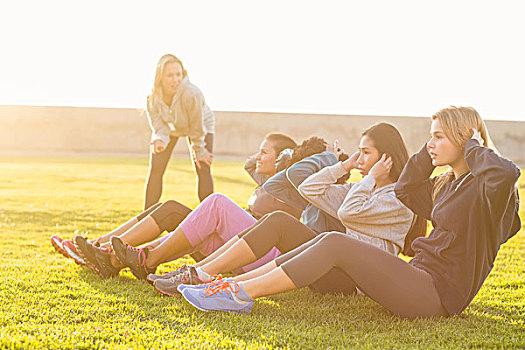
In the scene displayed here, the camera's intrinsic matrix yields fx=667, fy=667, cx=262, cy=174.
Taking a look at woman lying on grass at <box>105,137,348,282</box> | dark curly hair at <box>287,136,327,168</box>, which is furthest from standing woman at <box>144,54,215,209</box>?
Result: woman lying on grass at <box>105,137,348,282</box>

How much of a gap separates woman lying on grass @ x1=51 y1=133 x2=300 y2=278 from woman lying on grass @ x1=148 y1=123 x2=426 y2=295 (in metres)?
0.55

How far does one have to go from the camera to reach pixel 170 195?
432 inches

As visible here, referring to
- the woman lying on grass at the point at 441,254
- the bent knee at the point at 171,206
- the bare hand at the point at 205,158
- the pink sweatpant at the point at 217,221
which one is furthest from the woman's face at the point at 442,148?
the bare hand at the point at 205,158

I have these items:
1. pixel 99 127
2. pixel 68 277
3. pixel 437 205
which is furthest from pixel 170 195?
pixel 99 127

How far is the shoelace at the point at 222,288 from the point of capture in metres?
3.08

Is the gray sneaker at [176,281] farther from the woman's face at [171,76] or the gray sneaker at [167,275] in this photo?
the woman's face at [171,76]

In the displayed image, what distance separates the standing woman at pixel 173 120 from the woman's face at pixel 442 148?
3780 mm

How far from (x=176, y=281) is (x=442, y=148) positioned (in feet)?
4.88

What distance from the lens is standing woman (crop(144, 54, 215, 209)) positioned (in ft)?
20.9

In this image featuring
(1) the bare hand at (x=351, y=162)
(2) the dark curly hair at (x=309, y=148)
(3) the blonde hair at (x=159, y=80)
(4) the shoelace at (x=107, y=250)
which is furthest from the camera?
(3) the blonde hair at (x=159, y=80)

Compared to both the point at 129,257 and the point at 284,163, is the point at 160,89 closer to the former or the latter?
the point at 284,163

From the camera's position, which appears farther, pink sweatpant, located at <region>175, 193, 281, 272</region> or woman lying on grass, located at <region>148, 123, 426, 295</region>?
pink sweatpant, located at <region>175, 193, 281, 272</region>

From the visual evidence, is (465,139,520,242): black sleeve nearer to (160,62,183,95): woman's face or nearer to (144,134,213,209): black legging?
(160,62,183,95): woman's face

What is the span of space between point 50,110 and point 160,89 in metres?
18.7
